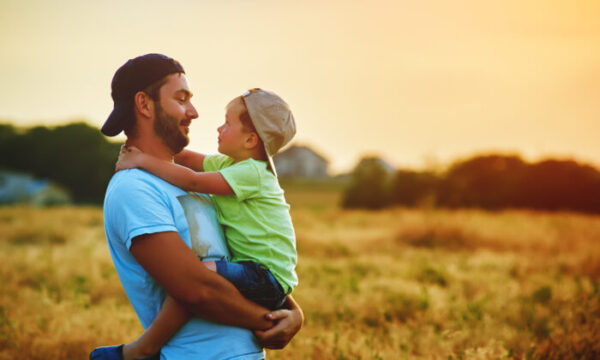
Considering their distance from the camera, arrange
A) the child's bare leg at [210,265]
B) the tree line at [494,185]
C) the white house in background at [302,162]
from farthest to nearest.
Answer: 1. the white house in background at [302,162]
2. the tree line at [494,185]
3. the child's bare leg at [210,265]

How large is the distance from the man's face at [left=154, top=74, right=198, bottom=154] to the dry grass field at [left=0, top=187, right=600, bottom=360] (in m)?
2.63

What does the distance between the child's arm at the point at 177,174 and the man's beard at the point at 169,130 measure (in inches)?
5.8

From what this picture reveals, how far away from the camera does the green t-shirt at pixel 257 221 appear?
2299mm

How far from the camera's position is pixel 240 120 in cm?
263

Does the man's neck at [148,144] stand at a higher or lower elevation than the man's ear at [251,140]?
lower

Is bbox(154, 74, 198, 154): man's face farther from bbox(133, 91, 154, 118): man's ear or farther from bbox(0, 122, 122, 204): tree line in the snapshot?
bbox(0, 122, 122, 204): tree line

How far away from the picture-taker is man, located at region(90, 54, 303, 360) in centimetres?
197

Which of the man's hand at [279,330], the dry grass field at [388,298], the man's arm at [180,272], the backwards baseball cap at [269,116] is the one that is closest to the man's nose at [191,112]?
the backwards baseball cap at [269,116]

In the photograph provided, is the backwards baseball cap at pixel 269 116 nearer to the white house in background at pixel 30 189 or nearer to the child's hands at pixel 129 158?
the child's hands at pixel 129 158

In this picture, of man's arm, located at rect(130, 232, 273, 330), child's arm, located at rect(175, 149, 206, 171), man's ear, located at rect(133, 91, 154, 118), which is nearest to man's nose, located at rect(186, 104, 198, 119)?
man's ear, located at rect(133, 91, 154, 118)

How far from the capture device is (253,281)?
220 centimetres

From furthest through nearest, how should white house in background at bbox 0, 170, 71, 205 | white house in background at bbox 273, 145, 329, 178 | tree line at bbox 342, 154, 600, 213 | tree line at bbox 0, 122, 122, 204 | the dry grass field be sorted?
white house in background at bbox 273, 145, 329, 178 < tree line at bbox 0, 122, 122, 204 < white house in background at bbox 0, 170, 71, 205 < tree line at bbox 342, 154, 600, 213 < the dry grass field

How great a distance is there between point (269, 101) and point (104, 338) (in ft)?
10.5

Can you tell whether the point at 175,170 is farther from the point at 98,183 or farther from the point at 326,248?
the point at 98,183
